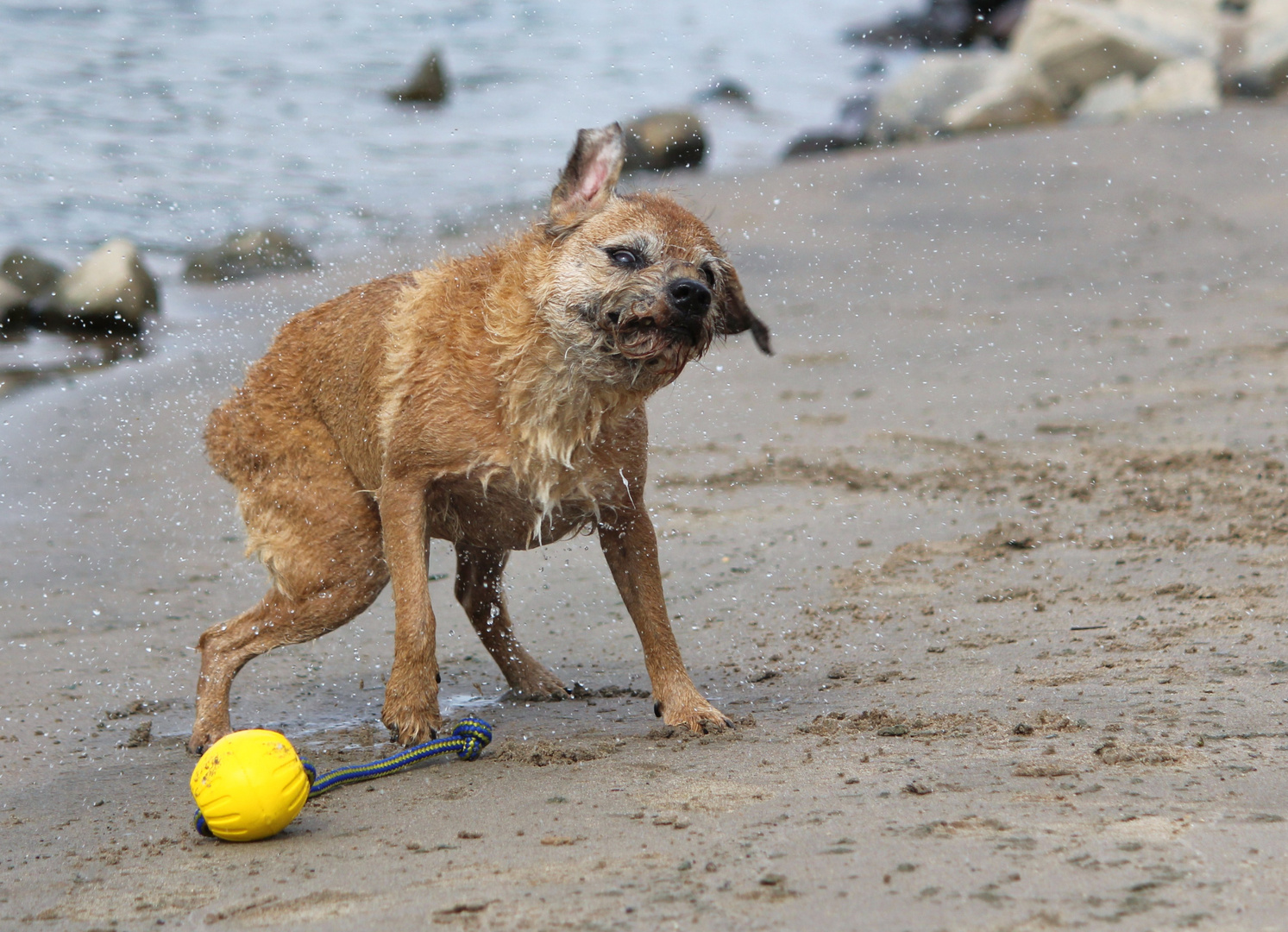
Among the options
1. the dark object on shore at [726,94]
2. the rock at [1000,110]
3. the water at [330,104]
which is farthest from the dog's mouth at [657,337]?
the dark object on shore at [726,94]

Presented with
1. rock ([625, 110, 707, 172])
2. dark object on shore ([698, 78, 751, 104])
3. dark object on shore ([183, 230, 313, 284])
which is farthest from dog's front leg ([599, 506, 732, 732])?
dark object on shore ([698, 78, 751, 104])

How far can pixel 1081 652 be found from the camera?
552 centimetres

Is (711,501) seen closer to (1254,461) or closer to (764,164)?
(1254,461)

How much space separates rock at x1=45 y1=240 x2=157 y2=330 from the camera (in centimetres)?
1307

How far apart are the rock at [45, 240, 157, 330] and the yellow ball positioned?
969cm

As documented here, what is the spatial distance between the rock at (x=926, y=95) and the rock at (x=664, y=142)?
8.60ft

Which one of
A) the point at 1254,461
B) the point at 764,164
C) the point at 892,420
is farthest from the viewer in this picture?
the point at 764,164

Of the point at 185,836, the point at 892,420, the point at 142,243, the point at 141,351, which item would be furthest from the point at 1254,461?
the point at 142,243

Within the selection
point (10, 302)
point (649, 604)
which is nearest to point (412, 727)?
point (649, 604)

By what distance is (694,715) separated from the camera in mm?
5176

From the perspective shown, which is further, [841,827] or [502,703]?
[502,703]

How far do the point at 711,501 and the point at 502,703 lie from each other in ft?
8.43

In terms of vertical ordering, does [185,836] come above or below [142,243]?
below

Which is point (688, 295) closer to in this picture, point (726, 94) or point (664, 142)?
point (664, 142)
